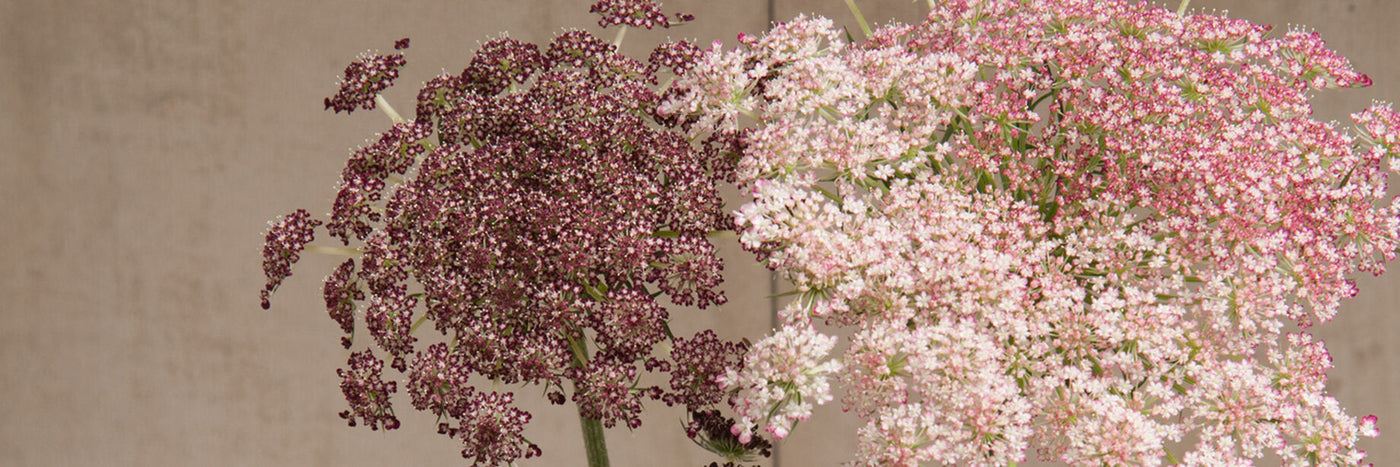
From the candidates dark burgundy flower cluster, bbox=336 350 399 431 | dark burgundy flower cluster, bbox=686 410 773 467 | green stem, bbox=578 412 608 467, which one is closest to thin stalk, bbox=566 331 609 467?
green stem, bbox=578 412 608 467

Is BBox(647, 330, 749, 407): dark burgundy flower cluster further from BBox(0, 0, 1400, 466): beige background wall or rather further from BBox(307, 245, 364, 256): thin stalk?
BBox(0, 0, 1400, 466): beige background wall

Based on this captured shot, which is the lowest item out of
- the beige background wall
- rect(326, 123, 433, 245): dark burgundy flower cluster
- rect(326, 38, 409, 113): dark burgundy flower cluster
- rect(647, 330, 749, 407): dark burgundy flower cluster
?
rect(647, 330, 749, 407): dark burgundy flower cluster

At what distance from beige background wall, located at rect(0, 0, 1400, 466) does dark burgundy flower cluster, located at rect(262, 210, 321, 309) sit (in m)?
0.73

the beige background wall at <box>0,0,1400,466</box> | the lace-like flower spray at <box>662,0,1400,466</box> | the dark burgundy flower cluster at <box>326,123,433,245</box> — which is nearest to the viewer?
the lace-like flower spray at <box>662,0,1400,466</box>

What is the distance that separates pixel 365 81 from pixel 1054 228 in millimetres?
799

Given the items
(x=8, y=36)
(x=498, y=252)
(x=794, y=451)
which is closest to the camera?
Answer: (x=498, y=252)

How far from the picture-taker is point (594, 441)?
1501 millimetres

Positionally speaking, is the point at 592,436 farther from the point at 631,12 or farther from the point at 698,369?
the point at 631,12

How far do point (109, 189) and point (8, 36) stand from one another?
27 cm

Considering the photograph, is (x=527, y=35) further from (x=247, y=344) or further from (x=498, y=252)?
(x=498, y=252)

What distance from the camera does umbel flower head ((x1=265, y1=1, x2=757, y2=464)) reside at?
1315 mm

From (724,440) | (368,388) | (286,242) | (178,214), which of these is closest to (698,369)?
(724,440)

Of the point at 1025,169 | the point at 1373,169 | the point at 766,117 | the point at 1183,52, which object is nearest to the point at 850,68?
the point at 766,117

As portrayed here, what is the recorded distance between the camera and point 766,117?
4.63 ft
